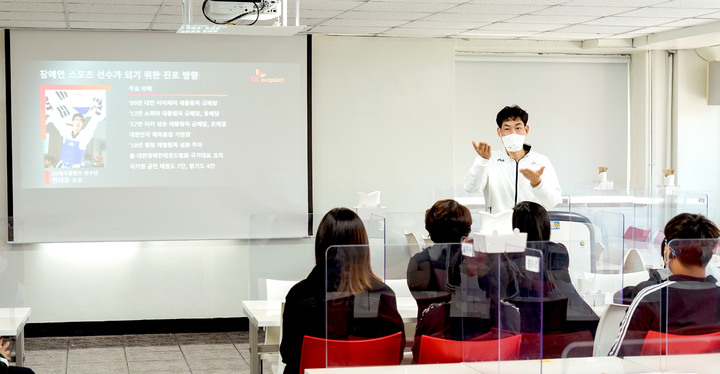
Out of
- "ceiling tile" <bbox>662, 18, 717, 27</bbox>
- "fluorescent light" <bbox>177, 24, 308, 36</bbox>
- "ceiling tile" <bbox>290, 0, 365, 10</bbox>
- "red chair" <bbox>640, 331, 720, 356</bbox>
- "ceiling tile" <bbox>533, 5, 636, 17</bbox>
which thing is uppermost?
"ceiling tile" <bbox>662, 18, 717, 27</bbox>

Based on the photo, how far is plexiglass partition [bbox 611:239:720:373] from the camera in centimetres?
298

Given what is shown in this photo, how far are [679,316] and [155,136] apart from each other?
524 centimetres

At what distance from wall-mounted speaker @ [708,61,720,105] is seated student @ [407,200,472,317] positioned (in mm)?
5316

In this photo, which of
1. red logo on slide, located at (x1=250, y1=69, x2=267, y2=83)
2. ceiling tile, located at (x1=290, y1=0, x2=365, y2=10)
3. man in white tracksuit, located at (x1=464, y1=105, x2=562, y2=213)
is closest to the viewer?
man in white tracksuit, located at (x1=464, y1=105, x2=562, y2=213)

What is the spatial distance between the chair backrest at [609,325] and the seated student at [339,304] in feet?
2.53

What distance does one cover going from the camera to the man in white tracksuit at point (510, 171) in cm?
528

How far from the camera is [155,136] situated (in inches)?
289

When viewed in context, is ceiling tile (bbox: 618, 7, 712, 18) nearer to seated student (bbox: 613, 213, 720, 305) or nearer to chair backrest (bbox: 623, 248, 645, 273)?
chair backrest (bbox: 623, 248, 645, 273)

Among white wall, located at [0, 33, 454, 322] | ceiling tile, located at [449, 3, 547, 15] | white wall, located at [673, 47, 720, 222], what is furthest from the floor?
white wall, located at [673, 47, 720, 222]

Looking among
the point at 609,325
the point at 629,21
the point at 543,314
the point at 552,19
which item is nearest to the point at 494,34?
the point at 552,19

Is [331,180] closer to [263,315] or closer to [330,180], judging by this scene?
[330,180]

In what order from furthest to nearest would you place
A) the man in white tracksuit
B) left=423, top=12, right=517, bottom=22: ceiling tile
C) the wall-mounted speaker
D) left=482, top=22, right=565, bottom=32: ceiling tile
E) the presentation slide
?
the wall-mounted speaker, the presentation slide, left=482, top=22, right=565, bottom=32: ceiling tile, left=423, top=12, right=517, bottom=22: ceiling tile, the man in white tracksuit

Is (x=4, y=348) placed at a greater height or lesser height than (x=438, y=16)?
lesser

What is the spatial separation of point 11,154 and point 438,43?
371cm
